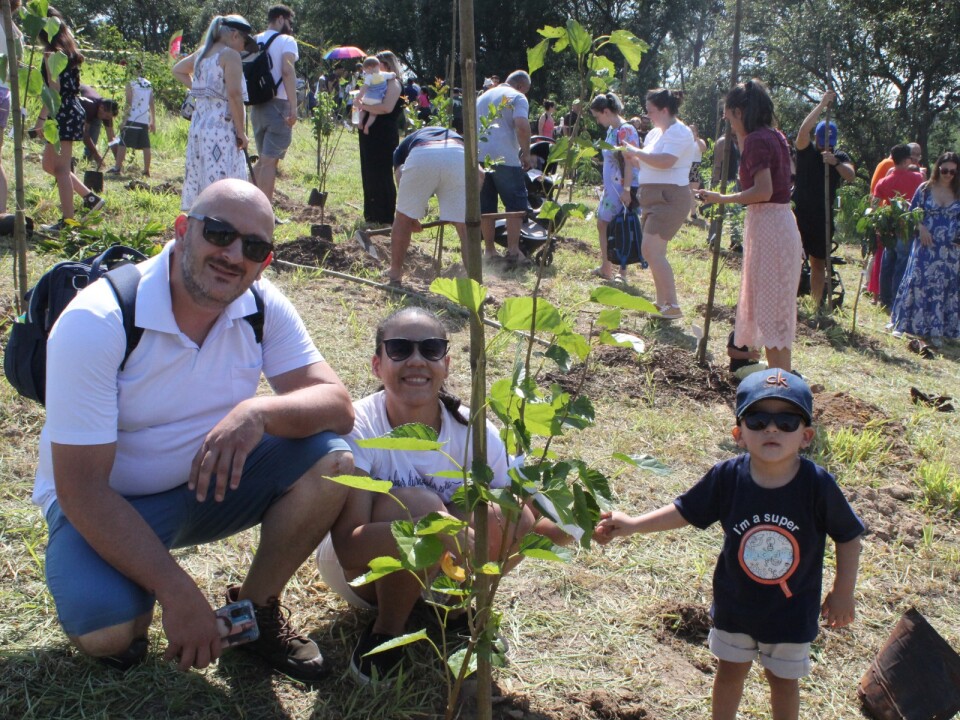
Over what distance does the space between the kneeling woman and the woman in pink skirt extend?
9.04 feet

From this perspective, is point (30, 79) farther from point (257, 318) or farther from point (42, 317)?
point (257, 318)

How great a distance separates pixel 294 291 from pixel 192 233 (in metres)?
3.53

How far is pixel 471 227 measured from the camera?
164cm

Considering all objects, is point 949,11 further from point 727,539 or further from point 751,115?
point 727,539

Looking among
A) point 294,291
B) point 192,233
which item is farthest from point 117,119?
point 192,233

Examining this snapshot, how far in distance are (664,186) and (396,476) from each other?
469 centimetres

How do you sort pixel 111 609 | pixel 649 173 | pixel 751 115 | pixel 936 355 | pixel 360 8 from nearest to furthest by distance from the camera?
pixel 111 609 → pixel 751 115 → pixel 649 173 → pixel 936 355 → pixel 360 8

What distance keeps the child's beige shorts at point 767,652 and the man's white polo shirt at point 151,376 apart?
138cm

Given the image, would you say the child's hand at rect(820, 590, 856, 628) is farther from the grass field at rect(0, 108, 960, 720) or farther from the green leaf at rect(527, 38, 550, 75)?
the green leaf at rect(527, 38, 550, 75)

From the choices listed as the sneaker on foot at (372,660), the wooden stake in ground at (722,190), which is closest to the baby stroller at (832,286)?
the wooden stake in ground at (722,190)

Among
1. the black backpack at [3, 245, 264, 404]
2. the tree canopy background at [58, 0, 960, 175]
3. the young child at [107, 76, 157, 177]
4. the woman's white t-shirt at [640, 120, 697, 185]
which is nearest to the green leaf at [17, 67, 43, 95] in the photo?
the black backpack at [3, 245, 264, 404]

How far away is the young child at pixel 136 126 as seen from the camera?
9.36 meters

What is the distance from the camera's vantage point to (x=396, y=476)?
→ 2.55 m

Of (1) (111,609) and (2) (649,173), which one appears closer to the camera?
(1) (111,609)
